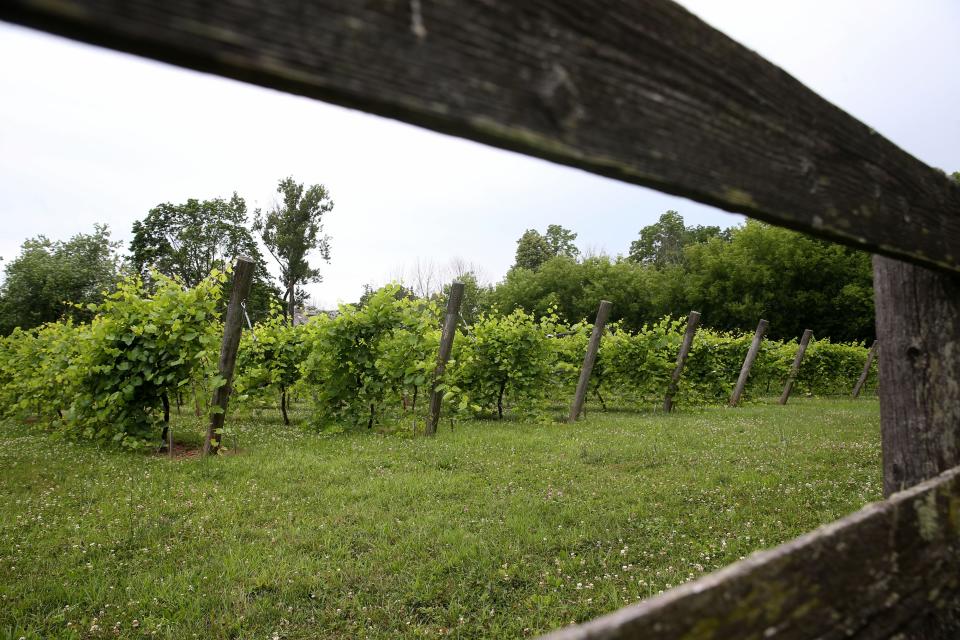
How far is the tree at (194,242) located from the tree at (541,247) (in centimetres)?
2934

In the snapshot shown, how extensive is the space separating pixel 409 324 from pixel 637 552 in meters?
6.30

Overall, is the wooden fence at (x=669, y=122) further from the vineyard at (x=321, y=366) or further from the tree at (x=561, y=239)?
the tree at (x=561, y=239)

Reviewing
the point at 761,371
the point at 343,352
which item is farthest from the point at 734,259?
the point at 343,352

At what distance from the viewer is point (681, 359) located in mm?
13688

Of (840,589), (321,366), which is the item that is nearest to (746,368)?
(321,366)

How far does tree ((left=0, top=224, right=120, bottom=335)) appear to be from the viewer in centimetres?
4075

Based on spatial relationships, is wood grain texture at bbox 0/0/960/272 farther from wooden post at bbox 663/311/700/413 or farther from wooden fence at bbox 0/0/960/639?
wooden post at bbox 663/311/700/413

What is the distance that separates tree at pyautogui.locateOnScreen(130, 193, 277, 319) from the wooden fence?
159 feet

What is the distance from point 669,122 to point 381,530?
4071mm

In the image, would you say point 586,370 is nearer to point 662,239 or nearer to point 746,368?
point 746,368

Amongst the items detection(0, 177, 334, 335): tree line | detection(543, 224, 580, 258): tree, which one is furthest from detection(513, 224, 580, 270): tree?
detection(0, 177, 334, 335): tree line

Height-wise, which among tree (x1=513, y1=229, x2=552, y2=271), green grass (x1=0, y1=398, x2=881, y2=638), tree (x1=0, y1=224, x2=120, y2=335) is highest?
tree (x1=513, y1=229, x2=552, y2=271)

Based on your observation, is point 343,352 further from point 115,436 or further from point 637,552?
point 637,552

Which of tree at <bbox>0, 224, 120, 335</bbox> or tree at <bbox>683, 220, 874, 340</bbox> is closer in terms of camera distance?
tree at <bbox>683, 220, 874, 340</bbox>
